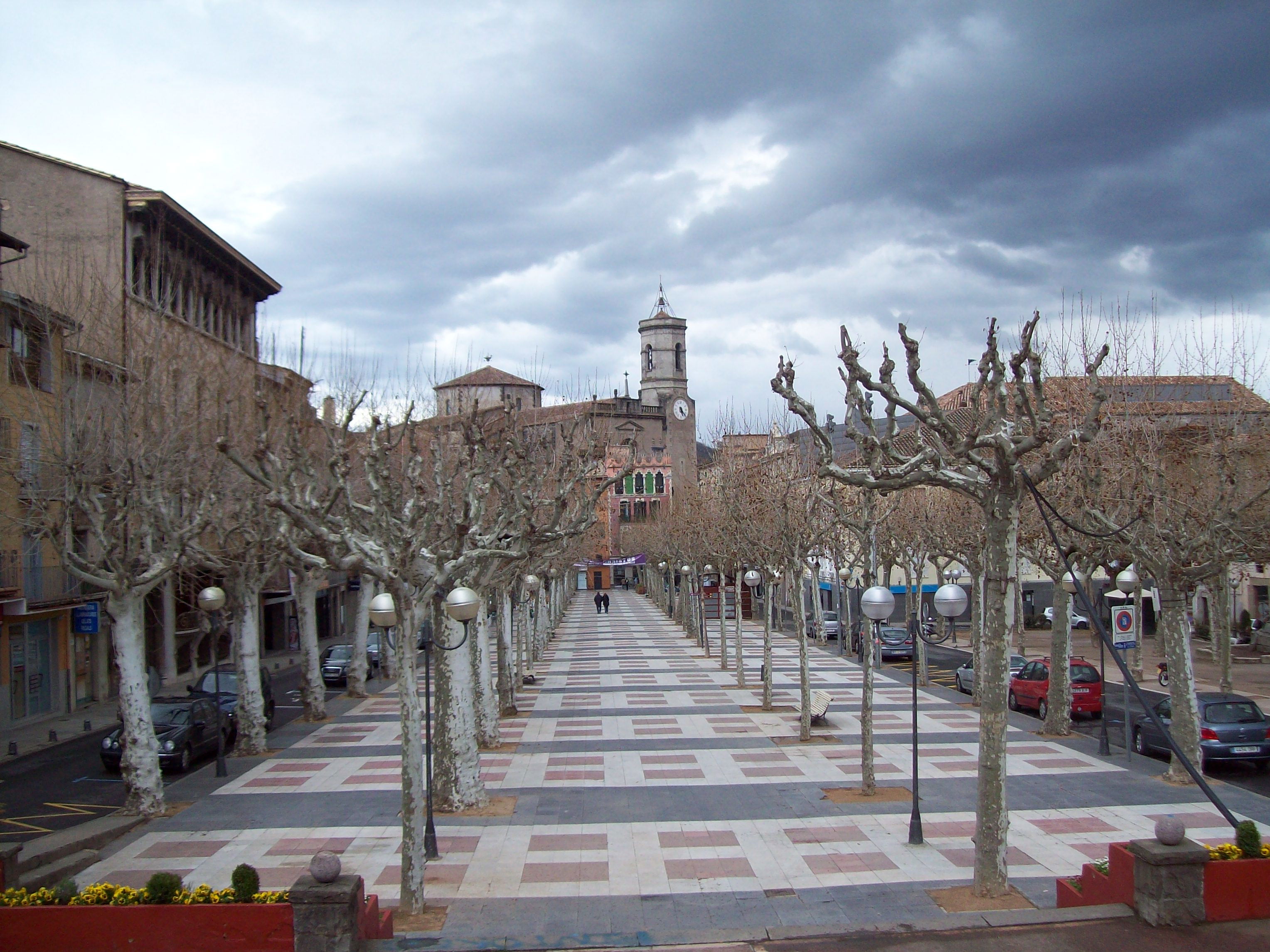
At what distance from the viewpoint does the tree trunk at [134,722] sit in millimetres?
17062

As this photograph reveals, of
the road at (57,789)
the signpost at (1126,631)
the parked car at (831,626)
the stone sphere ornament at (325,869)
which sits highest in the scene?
the signpost at (1126,631)

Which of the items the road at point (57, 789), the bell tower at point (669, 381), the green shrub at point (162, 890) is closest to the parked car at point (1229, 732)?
the green shrub at point (162, 890)

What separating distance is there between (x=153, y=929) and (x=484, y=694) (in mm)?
12989

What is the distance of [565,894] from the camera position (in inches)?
503

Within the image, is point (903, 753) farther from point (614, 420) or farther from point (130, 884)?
point (614, 420)

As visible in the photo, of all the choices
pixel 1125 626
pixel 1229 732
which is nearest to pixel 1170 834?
pixel 1125 626

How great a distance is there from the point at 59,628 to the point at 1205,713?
106ft

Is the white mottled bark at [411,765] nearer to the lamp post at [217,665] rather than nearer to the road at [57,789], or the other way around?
the road at [57,789]

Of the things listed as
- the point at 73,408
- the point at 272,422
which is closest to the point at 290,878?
the point at 73,408

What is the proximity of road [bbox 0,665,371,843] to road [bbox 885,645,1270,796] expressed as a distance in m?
20.8

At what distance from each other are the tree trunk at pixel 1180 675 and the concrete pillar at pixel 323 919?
1531 centimetres

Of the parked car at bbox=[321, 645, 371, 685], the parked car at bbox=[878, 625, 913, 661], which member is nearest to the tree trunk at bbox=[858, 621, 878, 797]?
the parked car at bbox=[321, 645, 371, 685]

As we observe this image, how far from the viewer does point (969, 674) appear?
30.2 m

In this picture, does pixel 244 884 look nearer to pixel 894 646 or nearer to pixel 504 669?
pixel 504 669
